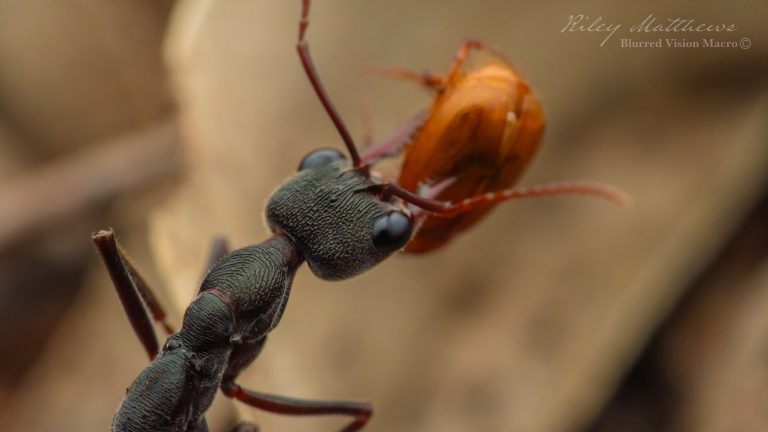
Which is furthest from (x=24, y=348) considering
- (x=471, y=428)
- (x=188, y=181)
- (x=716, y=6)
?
(x=716, y=6)

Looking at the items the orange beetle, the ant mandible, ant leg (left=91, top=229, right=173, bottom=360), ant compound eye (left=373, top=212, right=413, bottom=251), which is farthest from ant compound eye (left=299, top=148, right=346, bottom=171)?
ant leg (left=91, top=229, right=173, bottom=360)

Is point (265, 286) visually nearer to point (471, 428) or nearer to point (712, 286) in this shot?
point (471, 428)

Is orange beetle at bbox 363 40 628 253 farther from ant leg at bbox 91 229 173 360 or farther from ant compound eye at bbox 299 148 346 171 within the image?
ant leg at bbox 91 229 173 360

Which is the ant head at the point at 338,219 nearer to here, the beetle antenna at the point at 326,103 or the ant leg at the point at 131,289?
the beetle antenna at the point at 326,103

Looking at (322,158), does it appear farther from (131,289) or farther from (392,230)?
(131,289)

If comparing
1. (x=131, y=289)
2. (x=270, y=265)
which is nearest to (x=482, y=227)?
(x=270, y=265)
